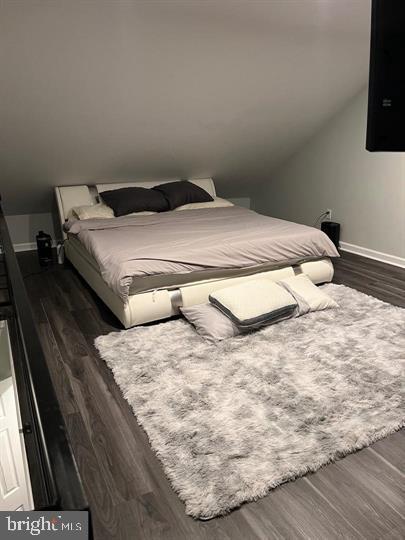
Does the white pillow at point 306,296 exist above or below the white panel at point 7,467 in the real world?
above

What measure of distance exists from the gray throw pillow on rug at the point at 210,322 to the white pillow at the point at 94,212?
173 centimetres

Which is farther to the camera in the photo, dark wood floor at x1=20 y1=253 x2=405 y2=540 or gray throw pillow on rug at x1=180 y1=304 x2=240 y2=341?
gray throw pillow on rug at x1=180 y1=304 x2=240 y2=341

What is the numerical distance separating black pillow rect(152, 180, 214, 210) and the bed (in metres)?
0.34

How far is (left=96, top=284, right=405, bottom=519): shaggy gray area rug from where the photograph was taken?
1.65m

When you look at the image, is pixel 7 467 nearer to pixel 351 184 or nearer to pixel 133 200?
pixel 133 200

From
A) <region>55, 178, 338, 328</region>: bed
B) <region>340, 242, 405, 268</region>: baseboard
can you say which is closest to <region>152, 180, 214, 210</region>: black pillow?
<region>55, 178, 338, 328</region>: bed

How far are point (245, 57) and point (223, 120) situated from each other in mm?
836

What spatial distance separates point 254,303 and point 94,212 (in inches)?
84.1

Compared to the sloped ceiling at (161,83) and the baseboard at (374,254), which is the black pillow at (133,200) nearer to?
the sloped ceiling at (161,83)

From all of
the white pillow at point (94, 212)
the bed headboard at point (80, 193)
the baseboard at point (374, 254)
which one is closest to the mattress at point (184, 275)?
the white pillow at point (94, 212)

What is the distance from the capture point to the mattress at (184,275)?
112 inches

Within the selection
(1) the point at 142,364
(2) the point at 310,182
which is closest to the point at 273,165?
(2) the point at 310,182

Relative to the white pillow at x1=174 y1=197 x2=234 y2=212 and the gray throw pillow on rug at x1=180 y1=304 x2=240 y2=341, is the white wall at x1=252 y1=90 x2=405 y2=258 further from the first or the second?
the gray throw pillow on rug at x1=180 y1=304 x2=240 y2=341

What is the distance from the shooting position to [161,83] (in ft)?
11.3
